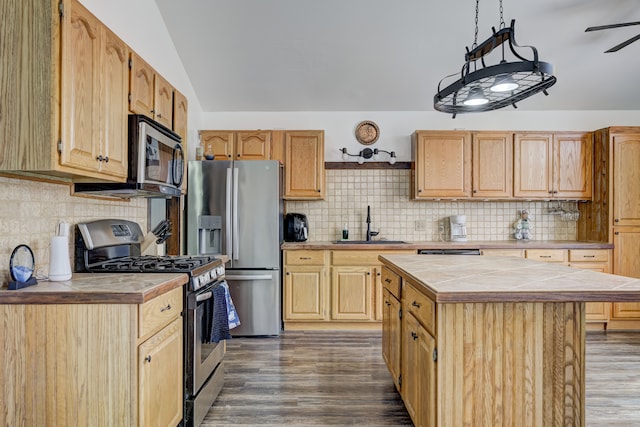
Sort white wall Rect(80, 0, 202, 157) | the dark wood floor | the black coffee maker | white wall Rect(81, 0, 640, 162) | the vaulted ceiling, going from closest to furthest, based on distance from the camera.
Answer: the dark wood floor < white wall Rect(80, 0, 202, 157) < the vaulted ceiling < the black coffee maker < white wall Rect(81, 0, 640, 162)

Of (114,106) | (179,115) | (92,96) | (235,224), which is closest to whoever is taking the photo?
(92,96)

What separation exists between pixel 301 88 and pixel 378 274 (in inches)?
86.4

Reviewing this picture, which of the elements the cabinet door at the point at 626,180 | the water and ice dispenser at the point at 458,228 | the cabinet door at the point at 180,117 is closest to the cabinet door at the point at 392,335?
the cabinet door at the point at 180,117

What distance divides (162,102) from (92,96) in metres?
0.87

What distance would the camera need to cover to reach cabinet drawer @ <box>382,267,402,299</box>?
2.27 metres

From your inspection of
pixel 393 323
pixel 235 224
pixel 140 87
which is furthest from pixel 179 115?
pixel 393 323

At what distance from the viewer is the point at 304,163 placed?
13.6 ft

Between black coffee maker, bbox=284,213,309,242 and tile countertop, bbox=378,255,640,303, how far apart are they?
78.6 inches

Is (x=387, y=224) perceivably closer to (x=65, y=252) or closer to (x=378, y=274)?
(x=378, y=274)

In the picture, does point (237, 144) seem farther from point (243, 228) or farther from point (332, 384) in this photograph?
point (332, 384)

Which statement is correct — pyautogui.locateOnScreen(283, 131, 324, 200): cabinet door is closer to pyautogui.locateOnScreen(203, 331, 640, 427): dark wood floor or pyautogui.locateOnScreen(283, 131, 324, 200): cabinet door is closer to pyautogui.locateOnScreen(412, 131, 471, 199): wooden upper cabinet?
pyautogui.locateOnScreen(412, 131, 471, 199): wooden upper cabinet

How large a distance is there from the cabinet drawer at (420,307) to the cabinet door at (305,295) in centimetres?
185

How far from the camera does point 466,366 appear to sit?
159cm

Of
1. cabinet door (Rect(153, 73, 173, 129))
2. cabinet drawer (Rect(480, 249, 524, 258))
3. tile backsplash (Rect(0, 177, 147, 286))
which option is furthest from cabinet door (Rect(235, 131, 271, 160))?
cabinet drawer (Rect(480, 249, 524, 258))
